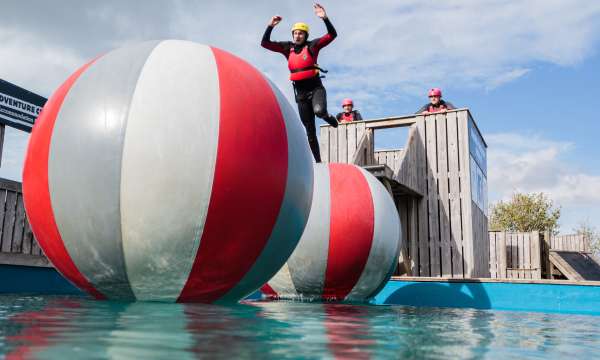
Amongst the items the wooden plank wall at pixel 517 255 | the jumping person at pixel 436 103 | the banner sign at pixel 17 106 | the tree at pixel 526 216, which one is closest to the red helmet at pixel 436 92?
the jumping person at pixel 436 103

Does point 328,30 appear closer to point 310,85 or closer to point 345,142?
point 310,85

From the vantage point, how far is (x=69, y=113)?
341 cm

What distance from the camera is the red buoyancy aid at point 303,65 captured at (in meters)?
7.18

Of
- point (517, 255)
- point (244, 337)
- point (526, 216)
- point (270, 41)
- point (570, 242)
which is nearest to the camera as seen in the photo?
point (244, 337)

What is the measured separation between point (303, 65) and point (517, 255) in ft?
31.6

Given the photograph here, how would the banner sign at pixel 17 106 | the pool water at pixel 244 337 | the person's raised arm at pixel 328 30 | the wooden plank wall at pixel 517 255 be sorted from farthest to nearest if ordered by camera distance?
the wooden plank wall at pixel 517 255, the banner sign at pixel 17 106, the person's raised arm at pixel 328 30, the pool water at pixel 244 337

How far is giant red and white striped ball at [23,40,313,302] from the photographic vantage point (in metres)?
3.17

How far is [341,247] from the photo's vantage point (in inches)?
225

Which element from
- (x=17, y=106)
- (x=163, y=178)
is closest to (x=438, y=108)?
(x=17, y=106)

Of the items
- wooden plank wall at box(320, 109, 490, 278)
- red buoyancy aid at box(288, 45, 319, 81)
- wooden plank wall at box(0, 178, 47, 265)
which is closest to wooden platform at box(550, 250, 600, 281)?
wooden plank wall at box(320, 109, 490, 278)

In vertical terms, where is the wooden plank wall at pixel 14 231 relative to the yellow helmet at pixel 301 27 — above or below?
below

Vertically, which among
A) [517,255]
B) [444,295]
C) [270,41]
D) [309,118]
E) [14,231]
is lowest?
[444,295]

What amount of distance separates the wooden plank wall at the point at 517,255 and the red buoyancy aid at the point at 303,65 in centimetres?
844

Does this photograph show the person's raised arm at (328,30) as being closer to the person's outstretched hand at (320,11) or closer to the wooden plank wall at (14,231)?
the person's outstretched hand at (320,11)
